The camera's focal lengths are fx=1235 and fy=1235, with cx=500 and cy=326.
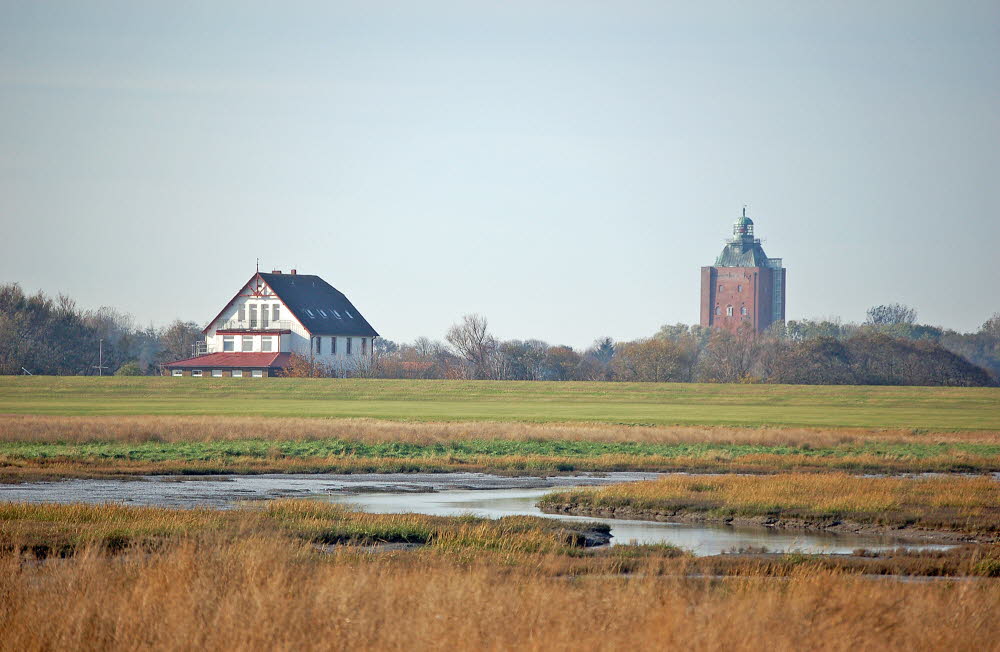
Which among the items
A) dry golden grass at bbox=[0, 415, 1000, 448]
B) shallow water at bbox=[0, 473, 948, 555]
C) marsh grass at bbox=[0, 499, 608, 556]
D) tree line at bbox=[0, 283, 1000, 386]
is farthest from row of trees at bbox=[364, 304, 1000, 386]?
marsh grass at bbox=[0, 499, 608, 556]

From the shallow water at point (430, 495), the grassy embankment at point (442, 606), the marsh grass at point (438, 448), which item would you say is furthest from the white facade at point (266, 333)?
the grassy embankment at point (442, 606)

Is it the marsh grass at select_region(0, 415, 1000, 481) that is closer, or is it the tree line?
the marsh grass at select_region(0, 415, 1000, 481)

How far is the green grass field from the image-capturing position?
259ft

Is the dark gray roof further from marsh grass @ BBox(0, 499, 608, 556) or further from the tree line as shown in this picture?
marsh grass @ BBox(0, 499, 608, 556)

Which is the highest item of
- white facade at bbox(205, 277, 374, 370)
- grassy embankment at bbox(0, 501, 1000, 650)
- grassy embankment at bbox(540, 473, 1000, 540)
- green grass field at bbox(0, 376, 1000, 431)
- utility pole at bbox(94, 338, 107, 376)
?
white facade at bbox(205, 277, 374, 370)

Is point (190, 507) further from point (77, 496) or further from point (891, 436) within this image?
point (891, 436)

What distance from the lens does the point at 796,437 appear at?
5978 centimetres

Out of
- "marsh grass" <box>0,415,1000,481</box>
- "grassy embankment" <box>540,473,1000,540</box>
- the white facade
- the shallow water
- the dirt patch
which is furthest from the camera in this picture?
the white facade

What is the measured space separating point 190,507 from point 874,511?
16.9 meters

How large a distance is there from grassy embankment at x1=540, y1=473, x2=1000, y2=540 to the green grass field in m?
35.3

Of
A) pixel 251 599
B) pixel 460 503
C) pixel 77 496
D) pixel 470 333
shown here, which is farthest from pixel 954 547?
pixel 470 333

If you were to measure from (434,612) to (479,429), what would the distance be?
4868cm

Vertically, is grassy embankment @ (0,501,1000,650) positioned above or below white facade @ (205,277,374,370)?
below

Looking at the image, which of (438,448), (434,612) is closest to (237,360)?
(438,448)
